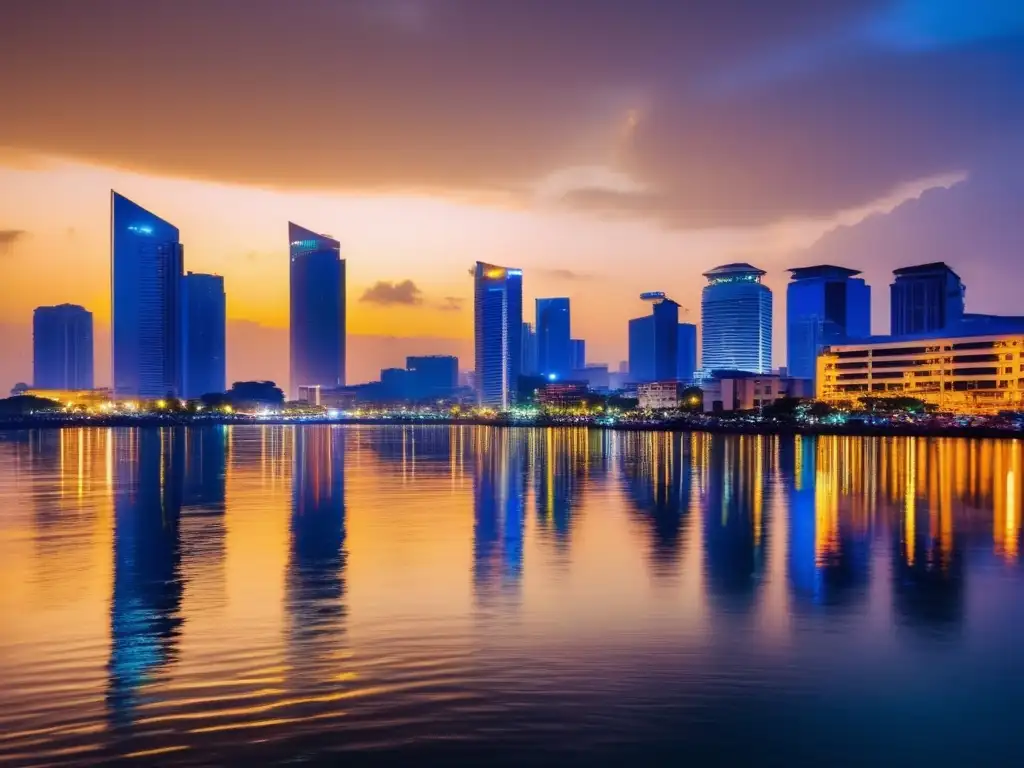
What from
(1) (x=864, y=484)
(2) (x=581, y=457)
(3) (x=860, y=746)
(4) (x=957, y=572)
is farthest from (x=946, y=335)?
(3) (x=860, y=746)

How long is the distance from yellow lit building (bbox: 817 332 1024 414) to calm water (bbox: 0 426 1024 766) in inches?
5780

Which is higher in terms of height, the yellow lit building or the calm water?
the yellow lit building

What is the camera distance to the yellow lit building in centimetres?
16550

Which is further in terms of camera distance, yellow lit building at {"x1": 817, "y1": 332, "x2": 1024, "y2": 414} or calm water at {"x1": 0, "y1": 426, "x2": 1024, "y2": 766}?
yellow lit building at {"x1": 817, "y1": 332, "x2": 1024, "y2": 414}

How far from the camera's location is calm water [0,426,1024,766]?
1151cm

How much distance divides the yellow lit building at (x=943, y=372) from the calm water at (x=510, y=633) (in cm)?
14682

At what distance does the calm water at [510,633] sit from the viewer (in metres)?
11.5

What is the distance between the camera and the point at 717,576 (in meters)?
22.4

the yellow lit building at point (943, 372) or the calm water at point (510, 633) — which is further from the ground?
the yellow lit building at point (943, 372)

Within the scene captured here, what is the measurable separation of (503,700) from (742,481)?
135 ft

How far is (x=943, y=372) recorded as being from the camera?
176m

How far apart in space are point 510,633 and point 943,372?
180m

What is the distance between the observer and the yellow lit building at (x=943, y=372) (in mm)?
165500

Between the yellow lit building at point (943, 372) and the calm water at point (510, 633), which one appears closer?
the calm water at point (510, 633)
